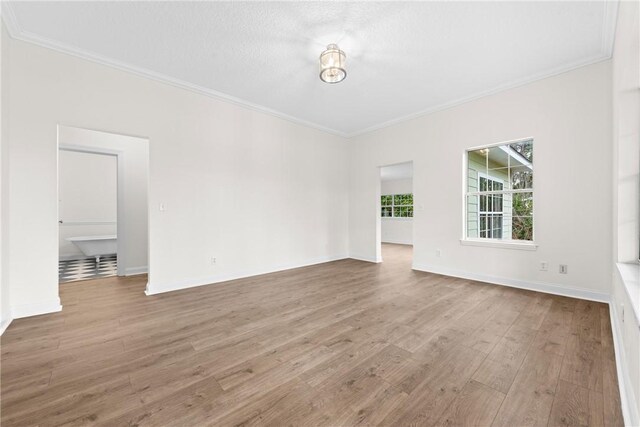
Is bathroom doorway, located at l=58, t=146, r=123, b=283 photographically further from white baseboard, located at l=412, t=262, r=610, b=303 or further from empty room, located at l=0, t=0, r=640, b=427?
white baseboard, located at l=412, t=262, r=610, b=303

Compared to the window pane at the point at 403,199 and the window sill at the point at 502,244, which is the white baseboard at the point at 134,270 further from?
the window pane at the point at 403,199

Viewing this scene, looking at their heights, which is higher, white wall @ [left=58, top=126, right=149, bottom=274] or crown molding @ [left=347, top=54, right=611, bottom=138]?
crown molding @ [left=347, top=54, right=611, bottom=138]

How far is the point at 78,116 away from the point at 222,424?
12.0 feet

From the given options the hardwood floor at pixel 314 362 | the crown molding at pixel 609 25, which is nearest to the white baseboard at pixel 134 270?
the hardwood floor at pixel 314 362

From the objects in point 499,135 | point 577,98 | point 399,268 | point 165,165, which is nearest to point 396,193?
point 399,268

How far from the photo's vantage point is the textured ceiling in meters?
2.42

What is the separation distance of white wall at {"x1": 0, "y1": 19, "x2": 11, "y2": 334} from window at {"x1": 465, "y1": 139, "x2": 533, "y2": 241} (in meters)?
5.87

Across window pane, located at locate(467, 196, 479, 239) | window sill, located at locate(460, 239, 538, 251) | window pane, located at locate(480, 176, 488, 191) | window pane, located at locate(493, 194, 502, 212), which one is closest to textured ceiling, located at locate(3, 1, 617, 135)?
window pane, located at locate(480, 176, 488, 191)

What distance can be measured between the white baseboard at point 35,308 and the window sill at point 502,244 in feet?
18.3

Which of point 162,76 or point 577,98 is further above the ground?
point 162,76

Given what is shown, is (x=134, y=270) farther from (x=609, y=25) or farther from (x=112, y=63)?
(x=609, y=25)

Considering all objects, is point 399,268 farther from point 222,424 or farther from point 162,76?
point 162,76

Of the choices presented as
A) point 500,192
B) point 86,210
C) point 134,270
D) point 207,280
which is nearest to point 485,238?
point 500,192

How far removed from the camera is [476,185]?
4504mm
